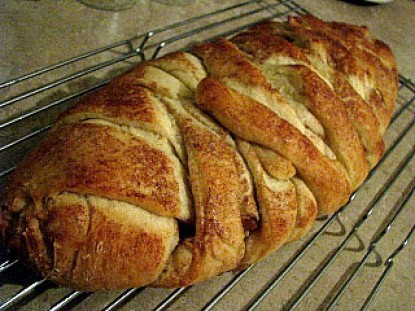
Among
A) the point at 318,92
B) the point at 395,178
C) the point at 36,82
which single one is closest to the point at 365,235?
the point at 395,178

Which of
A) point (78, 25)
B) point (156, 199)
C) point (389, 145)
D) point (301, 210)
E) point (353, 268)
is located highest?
point (78, 25)

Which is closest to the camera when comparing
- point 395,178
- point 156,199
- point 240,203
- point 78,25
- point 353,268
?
point 156,199

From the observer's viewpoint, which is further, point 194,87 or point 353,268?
point 353,268

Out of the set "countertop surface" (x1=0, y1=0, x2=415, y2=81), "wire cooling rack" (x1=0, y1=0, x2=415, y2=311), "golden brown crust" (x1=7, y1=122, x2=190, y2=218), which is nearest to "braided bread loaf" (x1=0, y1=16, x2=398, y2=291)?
"golden brown crust" (x1=7, y1=122, x2=190, y2=218)

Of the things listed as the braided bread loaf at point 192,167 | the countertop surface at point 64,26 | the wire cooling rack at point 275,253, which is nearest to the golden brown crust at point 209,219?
the braided bread loaf at point 192,167

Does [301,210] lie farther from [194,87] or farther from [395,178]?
[395,178]

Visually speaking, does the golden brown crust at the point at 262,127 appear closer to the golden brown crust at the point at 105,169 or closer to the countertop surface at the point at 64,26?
the golden brown crust at the point at 105,169

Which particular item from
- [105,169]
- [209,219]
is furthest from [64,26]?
[209,219]
